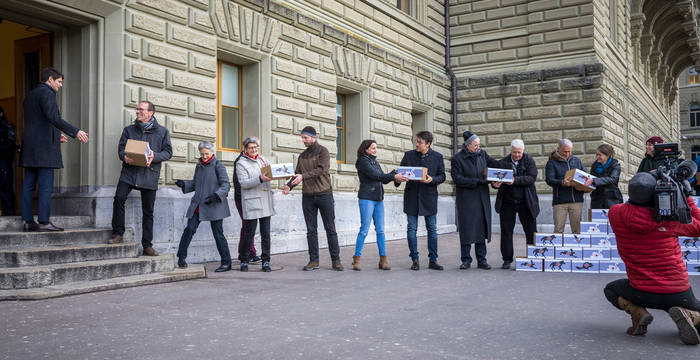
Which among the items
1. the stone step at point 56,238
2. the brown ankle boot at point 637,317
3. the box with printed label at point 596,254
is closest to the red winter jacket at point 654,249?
the brown ankle boot at point 637,317

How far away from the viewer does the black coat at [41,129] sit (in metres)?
6.75

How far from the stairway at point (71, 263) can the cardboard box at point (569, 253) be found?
467 centimetres

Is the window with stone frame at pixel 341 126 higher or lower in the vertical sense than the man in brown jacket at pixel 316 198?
higher

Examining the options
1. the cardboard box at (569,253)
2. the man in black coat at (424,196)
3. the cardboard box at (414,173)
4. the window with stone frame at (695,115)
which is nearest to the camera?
the cardboard box at (569,253)

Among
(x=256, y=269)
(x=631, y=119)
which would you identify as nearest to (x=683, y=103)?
(x=631, y=119)

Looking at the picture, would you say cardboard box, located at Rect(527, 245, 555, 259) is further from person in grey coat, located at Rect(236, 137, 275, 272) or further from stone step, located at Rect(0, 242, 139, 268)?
stone step, located at Rect(0, 242, 139, 268)

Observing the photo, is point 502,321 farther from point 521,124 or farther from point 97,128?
point 521,124

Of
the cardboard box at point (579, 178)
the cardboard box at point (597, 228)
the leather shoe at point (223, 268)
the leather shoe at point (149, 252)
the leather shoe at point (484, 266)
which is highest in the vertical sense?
the cardboard box at point (579, 178)

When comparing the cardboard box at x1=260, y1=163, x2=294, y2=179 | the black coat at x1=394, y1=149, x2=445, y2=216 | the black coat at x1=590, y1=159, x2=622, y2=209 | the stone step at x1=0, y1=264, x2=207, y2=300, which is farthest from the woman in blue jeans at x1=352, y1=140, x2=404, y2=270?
the black coat at x1=590, y1=159, x2=622, y2=209

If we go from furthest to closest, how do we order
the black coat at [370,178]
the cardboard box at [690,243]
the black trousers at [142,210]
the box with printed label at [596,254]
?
the black coat at [370,178], the box with printed label at [596,254], the cardboard box at [690,243], the black trousers at [142,210]

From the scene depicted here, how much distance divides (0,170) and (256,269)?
→ 12.4ft

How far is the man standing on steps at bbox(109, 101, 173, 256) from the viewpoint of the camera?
732 cm

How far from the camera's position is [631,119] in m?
19.6

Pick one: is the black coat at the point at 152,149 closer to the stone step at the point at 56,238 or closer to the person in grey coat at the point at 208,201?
the person in grey coat at the point at 208,201
